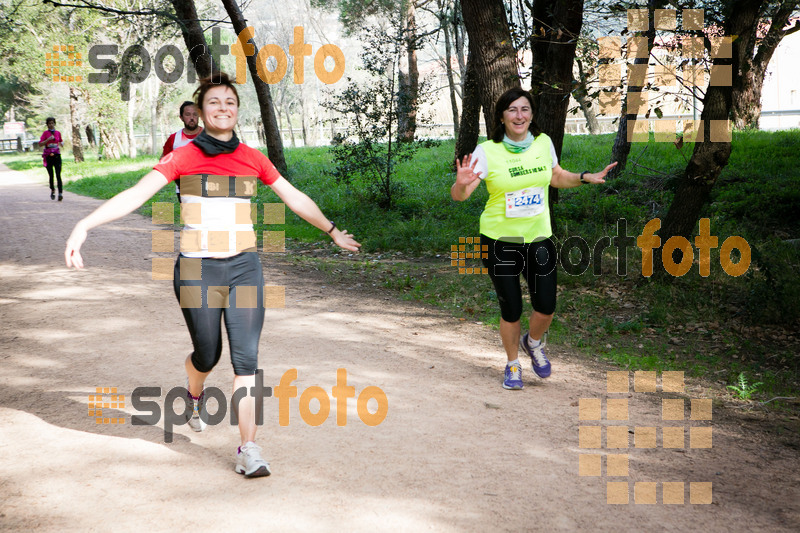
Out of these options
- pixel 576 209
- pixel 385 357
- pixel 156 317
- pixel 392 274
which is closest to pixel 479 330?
pixel 385 357

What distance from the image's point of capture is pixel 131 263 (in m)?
10.8

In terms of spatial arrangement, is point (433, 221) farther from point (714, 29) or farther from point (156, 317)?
point (156, 317)

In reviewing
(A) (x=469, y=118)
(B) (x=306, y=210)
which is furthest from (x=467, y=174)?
(A) (x=469, y=118)

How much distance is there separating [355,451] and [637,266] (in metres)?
6.00

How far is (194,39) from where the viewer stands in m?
17.8

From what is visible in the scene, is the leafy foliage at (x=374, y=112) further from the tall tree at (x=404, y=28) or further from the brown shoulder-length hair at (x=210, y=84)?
the brown shoulder-length hair at (x=210, y=84)

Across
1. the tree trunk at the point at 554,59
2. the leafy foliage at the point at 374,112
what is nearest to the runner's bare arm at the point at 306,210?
the tree trunk at the point at 554,59

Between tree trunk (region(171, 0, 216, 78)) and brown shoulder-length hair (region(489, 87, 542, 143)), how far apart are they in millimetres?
13483

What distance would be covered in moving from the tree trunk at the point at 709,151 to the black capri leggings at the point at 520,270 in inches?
150

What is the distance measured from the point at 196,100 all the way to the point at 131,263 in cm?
737

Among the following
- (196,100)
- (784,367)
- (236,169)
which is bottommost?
(784,367)

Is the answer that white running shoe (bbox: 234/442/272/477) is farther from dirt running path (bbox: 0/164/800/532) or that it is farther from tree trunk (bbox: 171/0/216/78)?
tree trunk (bbox: 171/0/216/78)

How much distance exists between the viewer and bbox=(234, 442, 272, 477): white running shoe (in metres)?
4.05

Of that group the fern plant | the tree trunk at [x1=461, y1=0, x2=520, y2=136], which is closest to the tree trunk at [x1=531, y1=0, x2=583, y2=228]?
the tree trunk at [x1=461, y1=0, x2=520, y2=136]
